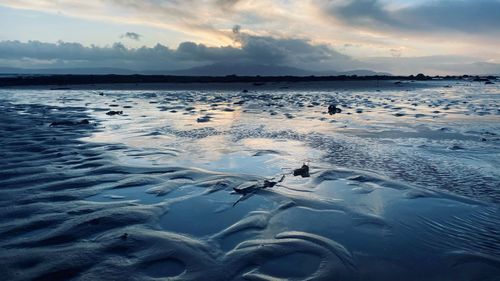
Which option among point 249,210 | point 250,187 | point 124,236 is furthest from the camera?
point 250,187

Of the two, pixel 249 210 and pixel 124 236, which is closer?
pixel 124 236

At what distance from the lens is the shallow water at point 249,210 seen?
3916 millimetres

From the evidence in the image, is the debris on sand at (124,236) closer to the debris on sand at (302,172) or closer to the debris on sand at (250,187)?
the debris on sand at (250,187)

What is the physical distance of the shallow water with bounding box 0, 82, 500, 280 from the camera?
392 cm

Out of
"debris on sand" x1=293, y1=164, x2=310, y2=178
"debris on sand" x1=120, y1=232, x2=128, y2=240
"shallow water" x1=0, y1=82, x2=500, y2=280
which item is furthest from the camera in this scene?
"debris on sand" x1=293, y1=164, x2=310, y2=178

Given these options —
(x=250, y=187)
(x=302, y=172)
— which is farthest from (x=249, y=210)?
(x=302, y=172)

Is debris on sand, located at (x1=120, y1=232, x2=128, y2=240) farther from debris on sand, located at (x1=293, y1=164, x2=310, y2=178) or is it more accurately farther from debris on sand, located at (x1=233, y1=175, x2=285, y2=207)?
debris on sand, located at (x1=293, y1=164, x2=310, y2=178)

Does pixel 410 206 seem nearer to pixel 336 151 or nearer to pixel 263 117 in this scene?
pixel 336 151

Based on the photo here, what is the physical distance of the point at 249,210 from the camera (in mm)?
5590

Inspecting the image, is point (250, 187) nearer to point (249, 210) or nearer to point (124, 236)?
point (249, 210)

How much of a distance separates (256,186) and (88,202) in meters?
2.69

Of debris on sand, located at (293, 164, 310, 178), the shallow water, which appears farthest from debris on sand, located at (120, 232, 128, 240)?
debris on sand, located at (293, 164, 310, 178)

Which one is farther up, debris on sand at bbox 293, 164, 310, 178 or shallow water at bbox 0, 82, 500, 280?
debris on sand at bbox 293, 164, 310, 178

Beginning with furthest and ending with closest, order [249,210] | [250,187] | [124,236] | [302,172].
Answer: [302,172]
[250,187]
[249,210]
[124,236]
